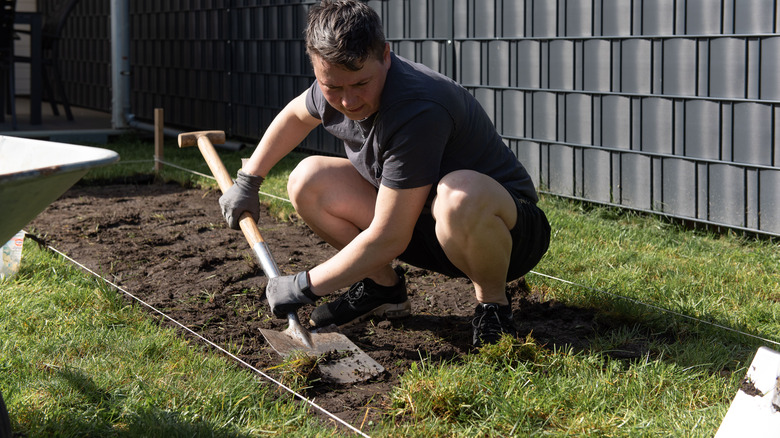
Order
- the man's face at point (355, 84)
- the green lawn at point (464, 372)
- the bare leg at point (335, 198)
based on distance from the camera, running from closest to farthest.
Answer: the green lawn at point (464, 372) < the man's face at point (355, 84) < the bare leg at point (335, 198)

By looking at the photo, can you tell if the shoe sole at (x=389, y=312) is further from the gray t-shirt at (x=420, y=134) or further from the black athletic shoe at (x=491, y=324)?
the gray t-shirt at (x=420, y=134)

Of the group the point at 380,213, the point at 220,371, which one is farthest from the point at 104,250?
the point at 380,213

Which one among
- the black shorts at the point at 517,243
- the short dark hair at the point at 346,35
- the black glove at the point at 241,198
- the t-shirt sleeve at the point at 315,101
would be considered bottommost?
the black shorts at the point at 517,243

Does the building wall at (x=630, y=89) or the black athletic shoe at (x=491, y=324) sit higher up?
the building wall at (x=630, y=89)

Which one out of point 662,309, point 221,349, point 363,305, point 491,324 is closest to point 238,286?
point 363,305

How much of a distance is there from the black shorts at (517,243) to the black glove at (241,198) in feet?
1.95

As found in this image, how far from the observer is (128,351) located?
2.55 meters

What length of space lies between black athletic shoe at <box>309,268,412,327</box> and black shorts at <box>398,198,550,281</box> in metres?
0.16

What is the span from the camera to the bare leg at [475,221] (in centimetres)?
243

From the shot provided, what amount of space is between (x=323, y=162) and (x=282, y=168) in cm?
318

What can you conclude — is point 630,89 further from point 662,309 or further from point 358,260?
point 358,260

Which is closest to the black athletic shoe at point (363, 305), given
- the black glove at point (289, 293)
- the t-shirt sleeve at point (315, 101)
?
the black glove at point (289, 293)

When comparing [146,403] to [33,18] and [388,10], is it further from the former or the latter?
[33,18]

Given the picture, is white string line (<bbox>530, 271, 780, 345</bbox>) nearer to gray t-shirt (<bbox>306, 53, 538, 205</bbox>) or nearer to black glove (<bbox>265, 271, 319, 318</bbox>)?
gray t-shirt (<bbox>306, 53, 538, 205</bbox>)
